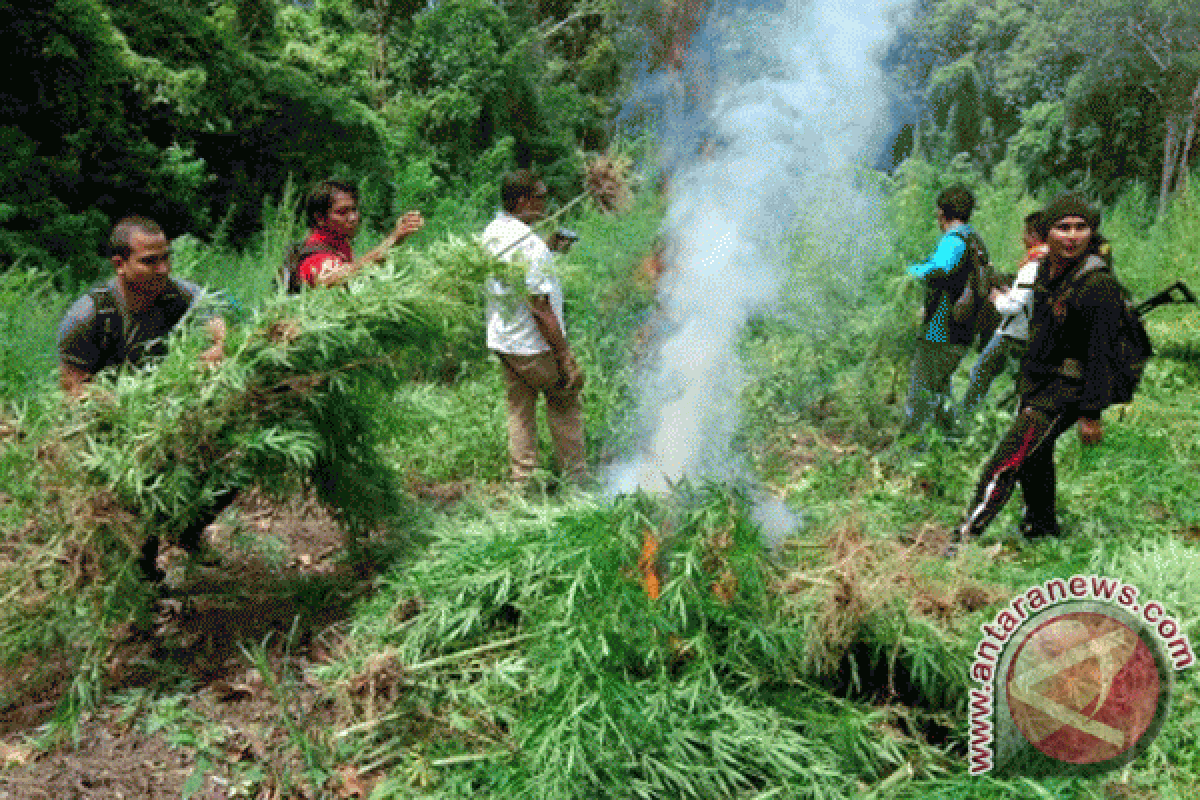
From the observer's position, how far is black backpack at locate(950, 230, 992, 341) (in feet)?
19.1

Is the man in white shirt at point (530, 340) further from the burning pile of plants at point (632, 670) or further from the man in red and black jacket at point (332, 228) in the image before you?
the burning pile of plants at point (632, 670)

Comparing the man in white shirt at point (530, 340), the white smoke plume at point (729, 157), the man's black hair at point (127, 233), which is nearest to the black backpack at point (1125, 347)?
the white smoke plume at point (729, 157)

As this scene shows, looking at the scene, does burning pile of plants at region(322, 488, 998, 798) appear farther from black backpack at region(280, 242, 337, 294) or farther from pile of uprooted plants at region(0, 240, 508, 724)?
black backpack at region(280, 242, 337, 294)

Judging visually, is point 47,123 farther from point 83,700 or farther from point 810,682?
point 810,682

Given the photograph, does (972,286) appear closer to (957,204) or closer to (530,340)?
(957,204)

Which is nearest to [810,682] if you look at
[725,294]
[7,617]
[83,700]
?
[725,294]

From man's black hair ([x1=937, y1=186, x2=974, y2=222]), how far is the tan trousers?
2589 millimetres

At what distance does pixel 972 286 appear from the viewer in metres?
5.83

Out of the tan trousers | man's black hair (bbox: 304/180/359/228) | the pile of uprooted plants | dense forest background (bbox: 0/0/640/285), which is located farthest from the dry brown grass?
dense forest background (bbox: 0/0/640/285)

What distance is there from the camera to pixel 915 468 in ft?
18.6

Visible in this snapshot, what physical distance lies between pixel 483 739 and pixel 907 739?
1.36 meters

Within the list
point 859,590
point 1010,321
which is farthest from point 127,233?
point 1010,321

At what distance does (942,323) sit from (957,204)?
0.72 m

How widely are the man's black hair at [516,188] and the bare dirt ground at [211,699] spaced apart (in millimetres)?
1800
